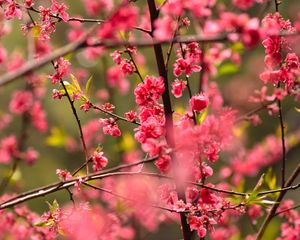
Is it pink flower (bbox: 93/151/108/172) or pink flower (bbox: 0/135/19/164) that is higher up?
pink flower (bbox: 0/135/19/164)

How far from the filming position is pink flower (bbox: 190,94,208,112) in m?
2.45

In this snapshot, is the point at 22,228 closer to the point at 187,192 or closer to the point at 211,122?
the point at 187,192

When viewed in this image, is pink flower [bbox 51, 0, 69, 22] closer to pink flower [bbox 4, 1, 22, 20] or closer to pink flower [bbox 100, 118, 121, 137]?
pink flower [bbox 4, 1, 22, 20]

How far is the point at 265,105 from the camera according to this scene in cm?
302

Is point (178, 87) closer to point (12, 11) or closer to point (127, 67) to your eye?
point (127, 67)

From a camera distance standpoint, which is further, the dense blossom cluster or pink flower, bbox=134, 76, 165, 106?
pink flower, bbox=134, 76, 165, 106

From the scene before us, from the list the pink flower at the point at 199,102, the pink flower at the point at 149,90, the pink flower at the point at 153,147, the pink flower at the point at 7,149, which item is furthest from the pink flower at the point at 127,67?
the pink flower at the point at 7,149

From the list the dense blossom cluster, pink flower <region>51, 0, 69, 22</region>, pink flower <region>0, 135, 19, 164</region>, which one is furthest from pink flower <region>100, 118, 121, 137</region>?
pink flower <region>0, 135, 19, 164</region>

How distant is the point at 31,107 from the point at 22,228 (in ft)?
4.89

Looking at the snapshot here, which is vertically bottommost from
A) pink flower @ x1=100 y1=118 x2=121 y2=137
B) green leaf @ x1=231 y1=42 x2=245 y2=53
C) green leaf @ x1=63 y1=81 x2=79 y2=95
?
pink flower @ x1=100 y1=118 x2=121 y2=137

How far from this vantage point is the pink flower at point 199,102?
8.03 ft

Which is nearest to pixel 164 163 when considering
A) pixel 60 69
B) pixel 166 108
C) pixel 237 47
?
pixel 166 108

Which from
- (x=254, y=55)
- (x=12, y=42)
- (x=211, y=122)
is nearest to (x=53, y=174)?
(x=12, y=42)

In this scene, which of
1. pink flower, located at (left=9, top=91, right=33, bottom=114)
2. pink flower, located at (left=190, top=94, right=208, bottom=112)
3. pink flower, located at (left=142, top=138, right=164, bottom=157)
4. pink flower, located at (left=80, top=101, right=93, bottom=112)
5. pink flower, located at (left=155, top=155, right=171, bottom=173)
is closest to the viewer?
pink flower, located at (left=142, top=138, right=164, bottom=157)
